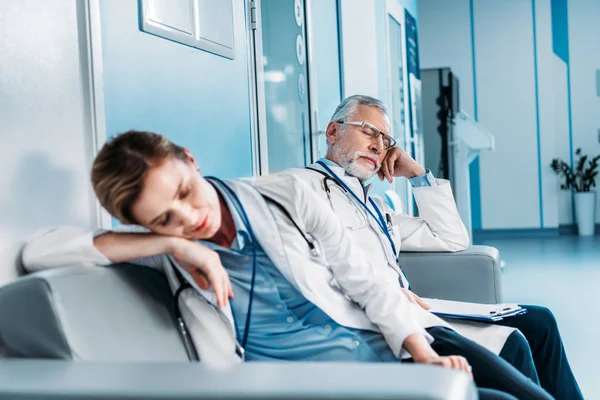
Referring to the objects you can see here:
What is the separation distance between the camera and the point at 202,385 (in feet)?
3.24

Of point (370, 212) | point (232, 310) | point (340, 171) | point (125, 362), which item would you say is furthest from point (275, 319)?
point (340, 171)

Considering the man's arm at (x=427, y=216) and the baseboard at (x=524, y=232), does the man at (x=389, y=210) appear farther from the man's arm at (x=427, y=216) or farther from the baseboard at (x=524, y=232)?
the baseboard at (x=524, y=232)

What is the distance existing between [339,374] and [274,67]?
2423mm

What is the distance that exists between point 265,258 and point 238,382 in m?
0.61

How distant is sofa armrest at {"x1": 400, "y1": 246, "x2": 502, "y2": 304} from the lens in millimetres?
2492

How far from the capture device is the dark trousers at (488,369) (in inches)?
59.1

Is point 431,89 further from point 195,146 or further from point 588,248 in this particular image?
point 195,146

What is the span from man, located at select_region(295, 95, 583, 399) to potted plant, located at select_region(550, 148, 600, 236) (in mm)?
7032

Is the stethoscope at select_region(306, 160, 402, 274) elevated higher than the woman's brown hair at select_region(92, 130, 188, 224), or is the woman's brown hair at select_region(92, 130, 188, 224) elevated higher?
the woman's brown hair at select_region(92, 130, 188, 224)

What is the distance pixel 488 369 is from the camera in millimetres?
1575

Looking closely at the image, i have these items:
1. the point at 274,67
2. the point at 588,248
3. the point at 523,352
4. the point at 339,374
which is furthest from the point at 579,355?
the point at 588,248

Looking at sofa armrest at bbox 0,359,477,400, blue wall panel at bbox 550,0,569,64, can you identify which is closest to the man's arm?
sofa armrest at bbox 0,359,477,400

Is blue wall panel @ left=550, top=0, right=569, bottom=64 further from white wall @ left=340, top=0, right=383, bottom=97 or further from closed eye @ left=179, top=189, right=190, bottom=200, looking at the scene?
closed eye @ left=179, top=189, right=190, bottom=200

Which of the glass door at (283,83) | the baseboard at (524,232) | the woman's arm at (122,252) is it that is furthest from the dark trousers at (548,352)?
the baseboard at (524,232)
